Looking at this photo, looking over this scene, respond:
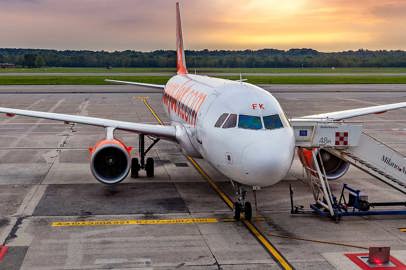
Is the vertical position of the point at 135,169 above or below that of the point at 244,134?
below

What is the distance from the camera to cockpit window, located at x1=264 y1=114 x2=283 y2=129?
1639 cm

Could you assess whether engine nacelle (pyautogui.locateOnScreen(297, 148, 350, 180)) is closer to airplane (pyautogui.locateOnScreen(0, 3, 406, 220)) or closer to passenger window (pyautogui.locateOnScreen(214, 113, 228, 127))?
airplane (pyautogui.locateOnScreen(0, 3, 406, 220))

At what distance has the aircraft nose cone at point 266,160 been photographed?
15.1 metres

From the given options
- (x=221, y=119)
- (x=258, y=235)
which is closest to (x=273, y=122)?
(x=221, y=119)

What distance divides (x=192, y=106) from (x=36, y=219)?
749 cm

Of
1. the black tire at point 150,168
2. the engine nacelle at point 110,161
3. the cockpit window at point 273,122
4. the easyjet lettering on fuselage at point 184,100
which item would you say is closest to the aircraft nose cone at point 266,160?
the cockpit window at point 273,122

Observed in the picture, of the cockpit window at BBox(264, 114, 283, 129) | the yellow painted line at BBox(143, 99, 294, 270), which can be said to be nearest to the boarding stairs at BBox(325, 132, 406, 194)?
the cockpit window at BBox(264, 114, 283, 129)

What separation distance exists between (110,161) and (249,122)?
22.3 feet

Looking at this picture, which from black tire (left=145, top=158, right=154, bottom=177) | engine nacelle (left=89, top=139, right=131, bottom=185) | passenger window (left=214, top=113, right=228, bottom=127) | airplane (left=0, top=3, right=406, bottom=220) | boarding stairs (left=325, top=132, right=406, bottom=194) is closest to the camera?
airplane (left=0, top=3, right=406, bottom=220)

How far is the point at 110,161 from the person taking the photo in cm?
2100

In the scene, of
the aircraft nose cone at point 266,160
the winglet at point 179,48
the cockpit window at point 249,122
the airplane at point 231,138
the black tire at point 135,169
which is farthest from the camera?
the winglet at point 179,48

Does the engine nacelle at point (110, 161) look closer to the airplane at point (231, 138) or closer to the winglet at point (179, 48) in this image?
the airplane at point (231, 138)

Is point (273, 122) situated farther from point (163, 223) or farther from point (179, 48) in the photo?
point (179, 48)

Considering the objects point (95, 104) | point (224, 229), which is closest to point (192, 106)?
point (224, 229)
